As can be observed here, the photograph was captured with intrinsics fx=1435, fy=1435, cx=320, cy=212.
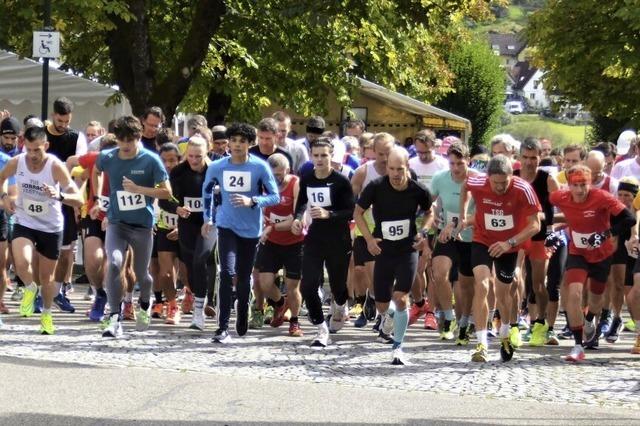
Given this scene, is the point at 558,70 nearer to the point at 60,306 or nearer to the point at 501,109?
the point at 60,306

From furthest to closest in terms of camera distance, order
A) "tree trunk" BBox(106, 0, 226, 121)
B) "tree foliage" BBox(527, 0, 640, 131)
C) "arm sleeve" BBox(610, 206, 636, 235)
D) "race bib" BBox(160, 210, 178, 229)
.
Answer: "tree foliage" BBox(527, 0, 640, 131), "tree trunk" BBox(106, 0, 226, 121), "race bib" BBox(160, 210, 178, 229), "arm sleeve" BBox(610, 206, 636, 235)

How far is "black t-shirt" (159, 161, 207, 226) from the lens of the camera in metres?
13.7

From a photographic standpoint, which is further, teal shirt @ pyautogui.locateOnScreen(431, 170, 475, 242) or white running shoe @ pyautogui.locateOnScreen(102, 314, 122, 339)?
teal shirt @ pyautogui.locateOnScreen(431, 170, 475, 242)

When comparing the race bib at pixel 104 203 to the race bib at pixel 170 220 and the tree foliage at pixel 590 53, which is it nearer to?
the race bib at pixel 170 220

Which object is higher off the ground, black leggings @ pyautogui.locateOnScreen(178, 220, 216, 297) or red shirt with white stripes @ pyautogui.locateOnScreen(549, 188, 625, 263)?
red shirt with white stripes @ pyautogui.locateOnScreen(549, 188, 625, 263)

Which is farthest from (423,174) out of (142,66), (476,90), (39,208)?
(476,90)

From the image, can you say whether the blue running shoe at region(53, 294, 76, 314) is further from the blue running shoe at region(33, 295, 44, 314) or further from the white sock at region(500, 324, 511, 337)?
the white sock at region(500, 324, 511, 337)

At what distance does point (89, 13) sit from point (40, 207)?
9.98 meters

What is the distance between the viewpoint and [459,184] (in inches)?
517

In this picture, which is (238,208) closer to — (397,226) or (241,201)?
(241,201)

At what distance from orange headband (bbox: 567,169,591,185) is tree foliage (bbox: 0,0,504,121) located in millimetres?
9791

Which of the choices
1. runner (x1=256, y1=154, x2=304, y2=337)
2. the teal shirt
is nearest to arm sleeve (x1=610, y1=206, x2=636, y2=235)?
the teal shirt

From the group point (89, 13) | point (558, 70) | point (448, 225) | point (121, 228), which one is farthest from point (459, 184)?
point (558, 70)

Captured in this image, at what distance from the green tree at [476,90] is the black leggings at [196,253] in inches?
2215
